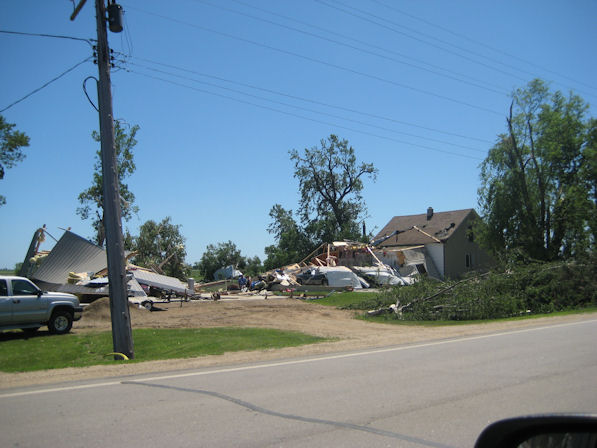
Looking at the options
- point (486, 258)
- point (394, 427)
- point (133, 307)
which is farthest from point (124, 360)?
point (486, 258)

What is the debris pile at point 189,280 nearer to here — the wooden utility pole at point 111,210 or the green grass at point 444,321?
the green grass at point 444,321

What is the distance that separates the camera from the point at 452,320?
21609 millimetres

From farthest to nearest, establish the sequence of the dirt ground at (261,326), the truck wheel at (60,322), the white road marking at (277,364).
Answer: the truck wheel at (60,322)
the dirt ground at (261,326)
the white road marking at (277,364)

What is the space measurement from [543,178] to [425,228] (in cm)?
1680

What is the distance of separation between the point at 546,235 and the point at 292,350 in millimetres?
34469

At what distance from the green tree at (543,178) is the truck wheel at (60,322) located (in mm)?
33648

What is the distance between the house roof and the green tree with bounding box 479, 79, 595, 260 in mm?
11195

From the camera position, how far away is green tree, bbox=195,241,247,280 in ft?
234

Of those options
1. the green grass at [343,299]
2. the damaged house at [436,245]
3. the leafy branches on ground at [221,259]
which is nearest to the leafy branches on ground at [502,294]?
the green grass at [343,299]

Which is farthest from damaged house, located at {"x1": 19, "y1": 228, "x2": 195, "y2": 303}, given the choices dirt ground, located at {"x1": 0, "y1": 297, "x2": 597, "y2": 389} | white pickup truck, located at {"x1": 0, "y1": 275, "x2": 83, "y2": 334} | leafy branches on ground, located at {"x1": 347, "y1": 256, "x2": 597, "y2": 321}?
leafy branches on ground, located at {"x1": 347, "y1": 256, "x2": 597, "y2": 321}

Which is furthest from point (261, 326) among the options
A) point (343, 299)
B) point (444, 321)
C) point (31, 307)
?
point (343, 299)

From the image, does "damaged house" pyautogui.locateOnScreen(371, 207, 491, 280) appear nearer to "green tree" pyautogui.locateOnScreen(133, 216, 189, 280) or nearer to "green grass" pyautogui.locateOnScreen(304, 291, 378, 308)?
"green grass" pyautogui.locateOnScreen(304, 291, 378, 308)

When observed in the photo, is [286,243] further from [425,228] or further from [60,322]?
[60,322]

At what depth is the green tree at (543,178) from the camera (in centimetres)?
3972
